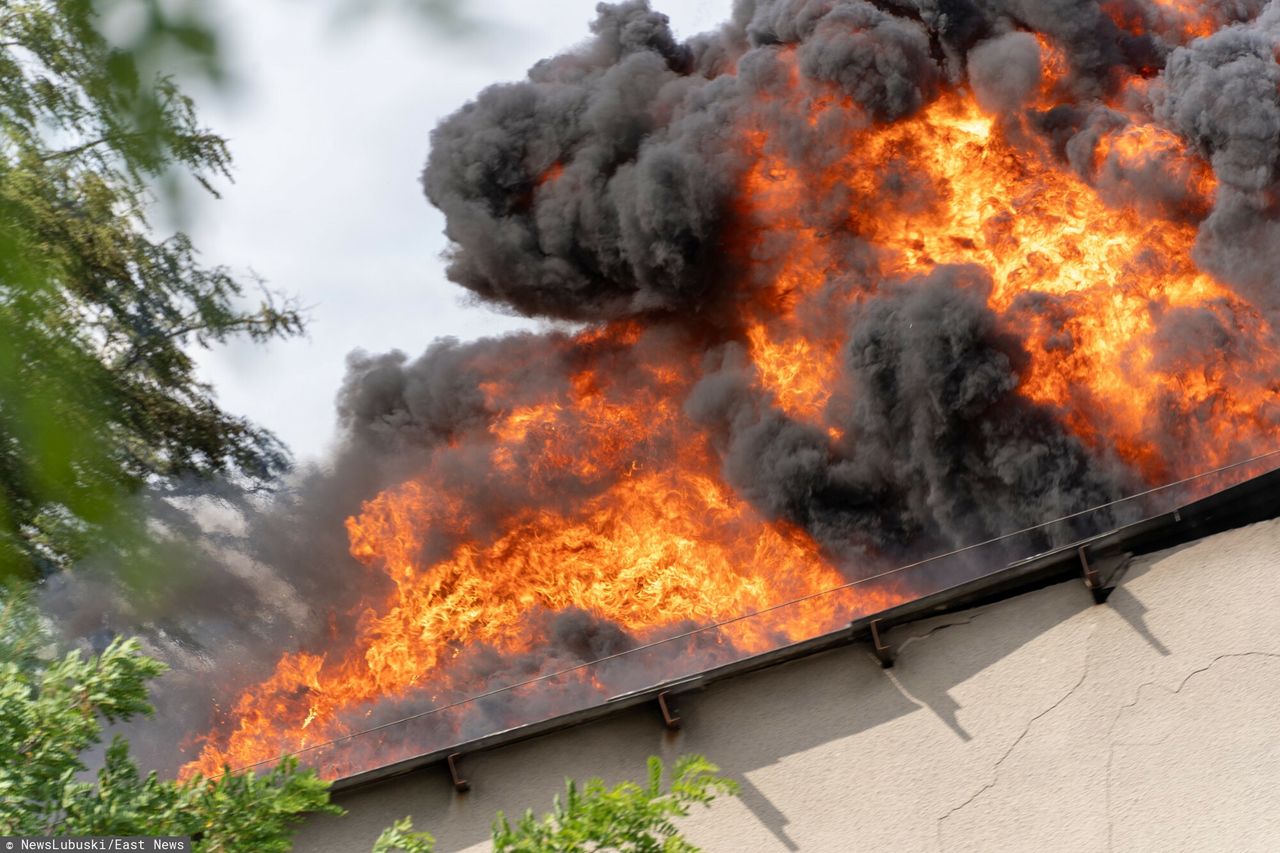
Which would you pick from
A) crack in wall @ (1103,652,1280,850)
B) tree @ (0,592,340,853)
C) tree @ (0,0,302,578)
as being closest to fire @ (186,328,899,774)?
tree @ (0,0,302,578)

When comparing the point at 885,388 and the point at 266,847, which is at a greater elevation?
the point at 885,388

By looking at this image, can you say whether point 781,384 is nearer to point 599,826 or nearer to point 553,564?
point 553,564

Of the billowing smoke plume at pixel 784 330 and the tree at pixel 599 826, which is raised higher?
the billowing smoke plume at pixel 784 330

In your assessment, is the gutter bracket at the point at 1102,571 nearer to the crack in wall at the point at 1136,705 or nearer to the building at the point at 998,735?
the building at the point at 998,735

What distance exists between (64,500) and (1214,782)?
707cm

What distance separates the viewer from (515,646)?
14.0 metres

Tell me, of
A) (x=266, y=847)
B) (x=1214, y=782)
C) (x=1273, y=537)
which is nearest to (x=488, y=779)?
(x=266, y=847)

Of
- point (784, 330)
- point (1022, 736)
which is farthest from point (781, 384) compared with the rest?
point (1022, 736)

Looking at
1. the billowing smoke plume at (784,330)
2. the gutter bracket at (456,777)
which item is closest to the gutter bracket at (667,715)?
the gutter bracket at (456,777)

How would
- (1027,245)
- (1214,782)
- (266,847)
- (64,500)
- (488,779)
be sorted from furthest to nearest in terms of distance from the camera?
(1027,245), (488,779), (1214,782), (266,847), (64,500)

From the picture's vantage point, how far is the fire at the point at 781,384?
47.5 feet

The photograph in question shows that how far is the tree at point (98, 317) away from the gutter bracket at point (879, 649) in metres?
4.72

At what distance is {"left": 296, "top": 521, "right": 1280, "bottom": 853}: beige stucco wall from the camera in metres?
7.28

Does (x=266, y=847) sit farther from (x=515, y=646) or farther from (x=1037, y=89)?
(x=1037, y=89)
